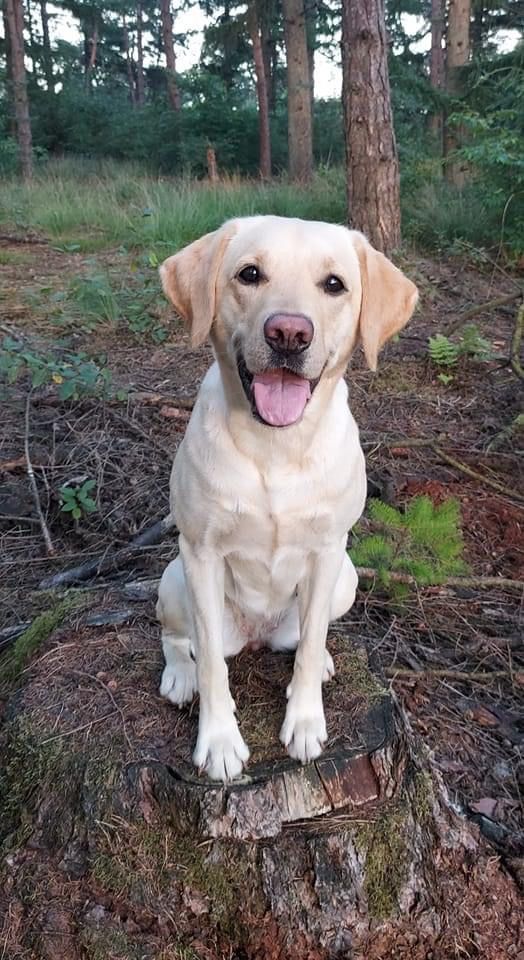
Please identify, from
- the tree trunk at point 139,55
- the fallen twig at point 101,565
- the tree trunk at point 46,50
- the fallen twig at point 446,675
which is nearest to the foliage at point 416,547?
the fallen twig at point 446,675

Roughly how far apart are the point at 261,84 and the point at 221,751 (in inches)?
798

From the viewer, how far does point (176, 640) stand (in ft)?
7.65

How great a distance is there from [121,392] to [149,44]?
33744 millimetres

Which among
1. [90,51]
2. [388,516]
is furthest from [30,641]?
[90,51]

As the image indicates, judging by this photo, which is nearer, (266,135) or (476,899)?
(476,899)

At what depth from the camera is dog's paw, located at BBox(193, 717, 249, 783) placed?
1.85m

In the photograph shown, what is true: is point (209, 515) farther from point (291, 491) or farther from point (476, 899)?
point (476, 899)

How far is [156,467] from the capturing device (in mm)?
4078

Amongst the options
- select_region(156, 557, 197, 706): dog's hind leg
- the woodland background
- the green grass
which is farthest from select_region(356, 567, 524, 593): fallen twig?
the green grass

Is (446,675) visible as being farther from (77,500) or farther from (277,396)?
(77,500)

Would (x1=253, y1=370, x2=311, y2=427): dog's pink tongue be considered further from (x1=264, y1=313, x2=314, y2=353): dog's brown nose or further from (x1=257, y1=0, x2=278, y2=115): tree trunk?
(x1=257, y1=0, x2=278, y2=115): tree trunk

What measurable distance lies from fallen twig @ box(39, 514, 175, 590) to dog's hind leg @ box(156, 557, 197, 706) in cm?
103

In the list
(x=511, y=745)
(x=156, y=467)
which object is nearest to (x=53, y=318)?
(x=156, y=467)

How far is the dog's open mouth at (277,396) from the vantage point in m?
1.83
